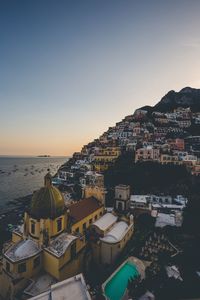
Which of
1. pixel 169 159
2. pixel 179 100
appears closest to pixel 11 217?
pixel 169 159

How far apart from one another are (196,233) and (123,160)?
33.4 m

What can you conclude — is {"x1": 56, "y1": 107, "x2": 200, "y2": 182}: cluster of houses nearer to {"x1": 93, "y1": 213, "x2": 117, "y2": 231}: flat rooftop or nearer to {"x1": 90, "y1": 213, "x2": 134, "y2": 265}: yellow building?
{"x1": 93, "y1": 213, "x2": 117, "y2": 231}: flat rooftop

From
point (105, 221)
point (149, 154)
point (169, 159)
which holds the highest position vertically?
point (149, 154)

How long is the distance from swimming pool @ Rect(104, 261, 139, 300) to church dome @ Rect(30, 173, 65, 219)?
25.6ft

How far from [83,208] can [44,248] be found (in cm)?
791

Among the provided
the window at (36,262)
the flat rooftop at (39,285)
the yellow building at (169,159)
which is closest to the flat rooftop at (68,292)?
the flat rooftop at (39,285)

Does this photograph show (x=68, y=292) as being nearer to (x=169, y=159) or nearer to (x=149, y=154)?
(x=149, y=154)

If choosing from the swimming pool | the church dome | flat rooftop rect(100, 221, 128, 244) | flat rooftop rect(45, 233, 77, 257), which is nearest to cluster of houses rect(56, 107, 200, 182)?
flat rooftop rect(100, 221, 128, 244)

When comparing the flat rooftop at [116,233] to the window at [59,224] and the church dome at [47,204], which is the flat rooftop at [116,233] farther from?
the church dome at [47,204]

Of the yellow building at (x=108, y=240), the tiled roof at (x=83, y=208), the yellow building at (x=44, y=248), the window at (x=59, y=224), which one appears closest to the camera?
the yellow building at (x=44, y=248)

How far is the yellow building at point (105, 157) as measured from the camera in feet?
205

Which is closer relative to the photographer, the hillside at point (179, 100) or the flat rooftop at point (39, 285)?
the flat rooftop at point (39, 285)

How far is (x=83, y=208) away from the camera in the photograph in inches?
1001

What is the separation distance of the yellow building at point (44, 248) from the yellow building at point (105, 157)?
40.4 meters
